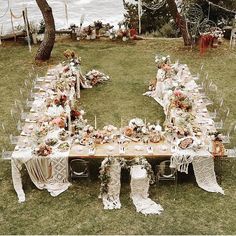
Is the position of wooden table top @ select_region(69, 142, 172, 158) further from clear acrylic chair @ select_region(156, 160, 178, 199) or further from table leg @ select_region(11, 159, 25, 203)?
table leg @ select_region(11, 159, 25, 203)

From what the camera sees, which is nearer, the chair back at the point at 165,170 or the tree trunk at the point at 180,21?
the chair back at the point at 165,170

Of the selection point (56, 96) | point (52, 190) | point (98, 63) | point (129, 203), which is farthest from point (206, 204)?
point (98, 63)

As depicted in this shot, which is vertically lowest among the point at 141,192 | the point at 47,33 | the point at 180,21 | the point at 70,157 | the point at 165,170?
the point at 141,192

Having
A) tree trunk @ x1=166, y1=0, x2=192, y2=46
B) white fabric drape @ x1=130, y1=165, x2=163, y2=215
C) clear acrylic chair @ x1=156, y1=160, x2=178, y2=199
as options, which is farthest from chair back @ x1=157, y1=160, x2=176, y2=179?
tree trunk @ x1=166, y1=0, x2=192, y2=46

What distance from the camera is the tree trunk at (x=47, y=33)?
1841cm

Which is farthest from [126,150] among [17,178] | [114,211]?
[17,178]

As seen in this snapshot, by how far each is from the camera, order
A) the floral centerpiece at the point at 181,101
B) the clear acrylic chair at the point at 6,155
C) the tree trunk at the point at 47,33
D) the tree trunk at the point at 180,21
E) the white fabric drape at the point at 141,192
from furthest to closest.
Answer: the tree trunk at the point at 180,21 → the tree trunk at the point at 47,33 → the floral centerpiece at the point at 181,101 → the clear acrylic chair at the point at 6,155 → the white fabric drape at the point at 141,192

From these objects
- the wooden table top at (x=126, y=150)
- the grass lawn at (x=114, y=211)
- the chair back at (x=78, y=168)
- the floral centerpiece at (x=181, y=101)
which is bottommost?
the grass lawn at (x=114, y=211)

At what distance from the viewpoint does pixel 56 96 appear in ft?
43.8

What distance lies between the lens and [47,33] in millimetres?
18891

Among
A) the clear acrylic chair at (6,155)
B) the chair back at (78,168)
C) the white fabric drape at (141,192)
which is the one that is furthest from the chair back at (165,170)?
the clear acrylic chair at (6,155)

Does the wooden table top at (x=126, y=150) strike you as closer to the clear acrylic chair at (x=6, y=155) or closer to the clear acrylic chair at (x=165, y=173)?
the clear acrylic chair at (x=165, y=173)

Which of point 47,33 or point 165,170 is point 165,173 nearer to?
point 165,170

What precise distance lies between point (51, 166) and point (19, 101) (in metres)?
5.44
